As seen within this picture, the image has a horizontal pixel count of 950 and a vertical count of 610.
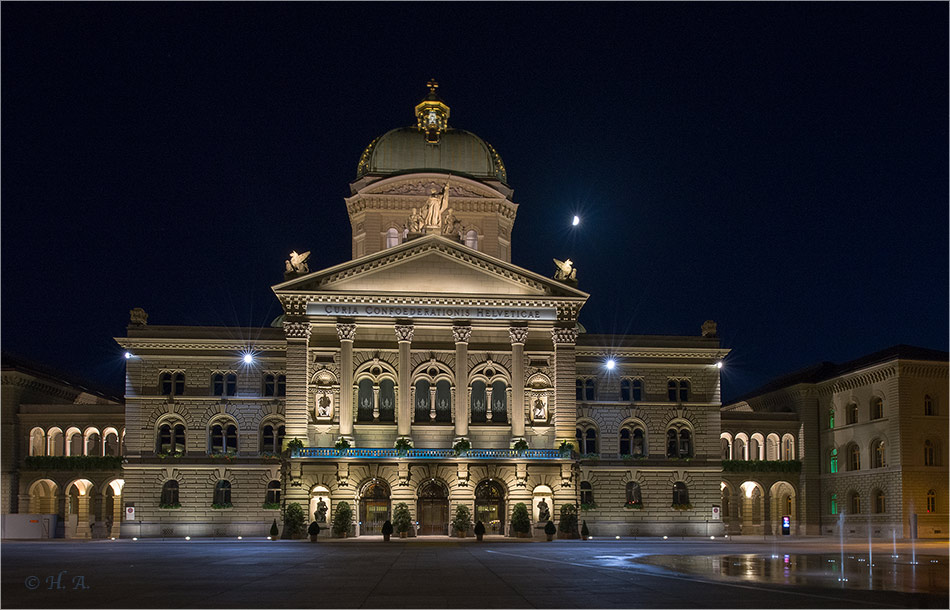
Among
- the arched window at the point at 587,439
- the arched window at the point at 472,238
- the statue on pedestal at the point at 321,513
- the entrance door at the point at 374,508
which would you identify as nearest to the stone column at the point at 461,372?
the entrance door at the point at 374,508

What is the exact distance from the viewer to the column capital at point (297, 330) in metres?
75.1

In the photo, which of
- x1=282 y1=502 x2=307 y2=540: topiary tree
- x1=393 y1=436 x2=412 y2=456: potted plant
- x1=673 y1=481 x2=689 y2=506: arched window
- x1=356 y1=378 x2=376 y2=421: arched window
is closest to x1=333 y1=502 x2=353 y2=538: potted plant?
x1=282 y1=502 x2=307 y2=540: topiary tree

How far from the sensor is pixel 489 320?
7656cm

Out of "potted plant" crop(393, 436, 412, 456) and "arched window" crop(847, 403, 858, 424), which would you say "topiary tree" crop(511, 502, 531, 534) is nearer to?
"potted plant" crop(393, 436, 412, 456)

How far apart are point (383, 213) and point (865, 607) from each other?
6958 centimetres

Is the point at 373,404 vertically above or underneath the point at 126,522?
above

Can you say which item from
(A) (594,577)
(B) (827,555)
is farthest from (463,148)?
(A) (594,577)

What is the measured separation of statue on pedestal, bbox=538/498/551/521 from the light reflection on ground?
25202mm

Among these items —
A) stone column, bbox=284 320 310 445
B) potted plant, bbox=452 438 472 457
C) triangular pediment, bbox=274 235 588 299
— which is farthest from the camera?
triangular pediment, bbox=274 235 588 299

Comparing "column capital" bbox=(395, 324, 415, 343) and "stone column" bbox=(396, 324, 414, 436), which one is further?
"column capital" bbox=(395, 324, 415, 343)

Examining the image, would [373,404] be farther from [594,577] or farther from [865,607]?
[865,607]

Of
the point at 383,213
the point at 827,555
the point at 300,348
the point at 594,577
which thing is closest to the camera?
the point at 594,577

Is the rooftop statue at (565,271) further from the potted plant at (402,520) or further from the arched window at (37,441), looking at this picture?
the arched window at (37,441)

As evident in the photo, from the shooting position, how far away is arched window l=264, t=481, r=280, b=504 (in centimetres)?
8256
